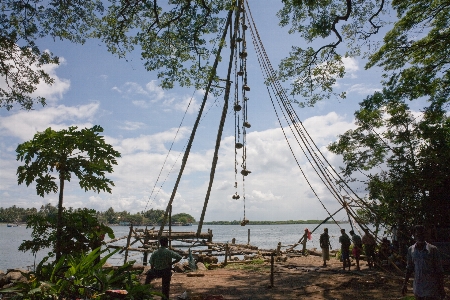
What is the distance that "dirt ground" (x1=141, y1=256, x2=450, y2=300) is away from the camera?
9.80 meters

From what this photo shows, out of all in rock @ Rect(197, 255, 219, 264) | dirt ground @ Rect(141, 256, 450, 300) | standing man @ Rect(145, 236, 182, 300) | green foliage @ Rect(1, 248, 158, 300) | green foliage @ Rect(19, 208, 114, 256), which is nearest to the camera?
green foliage @ Rect(1, 248, 158, 300)

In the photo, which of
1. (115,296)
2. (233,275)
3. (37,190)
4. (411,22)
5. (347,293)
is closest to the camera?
(115,296)

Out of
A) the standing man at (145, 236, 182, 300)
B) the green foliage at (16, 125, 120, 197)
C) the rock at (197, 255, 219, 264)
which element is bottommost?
the rock at (197, 255, 219, 264)

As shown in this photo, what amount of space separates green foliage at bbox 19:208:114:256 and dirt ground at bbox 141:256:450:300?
120 inches

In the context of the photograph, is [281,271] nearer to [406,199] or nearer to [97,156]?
[406,199]

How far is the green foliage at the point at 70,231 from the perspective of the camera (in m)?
6.42

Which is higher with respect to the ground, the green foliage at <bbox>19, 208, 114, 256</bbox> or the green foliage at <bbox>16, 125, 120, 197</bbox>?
the green foliage at <bbox>16, 125, 120, 197</bbox>

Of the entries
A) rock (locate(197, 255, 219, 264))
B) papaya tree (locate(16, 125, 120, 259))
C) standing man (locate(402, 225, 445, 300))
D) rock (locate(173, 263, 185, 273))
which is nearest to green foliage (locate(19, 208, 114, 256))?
papaya tree (locate(16, 125, 120, 259))

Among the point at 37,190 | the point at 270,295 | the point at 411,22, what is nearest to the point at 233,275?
the point at 270,295

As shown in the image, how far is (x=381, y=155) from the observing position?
16.7m

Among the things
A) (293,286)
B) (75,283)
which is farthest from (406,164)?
(75,283)

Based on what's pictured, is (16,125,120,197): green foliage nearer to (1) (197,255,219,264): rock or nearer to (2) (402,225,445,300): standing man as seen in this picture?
(2) (402,225,445,300): standing man

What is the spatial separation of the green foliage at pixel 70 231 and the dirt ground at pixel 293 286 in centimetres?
304

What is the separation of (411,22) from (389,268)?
32.3 feet
